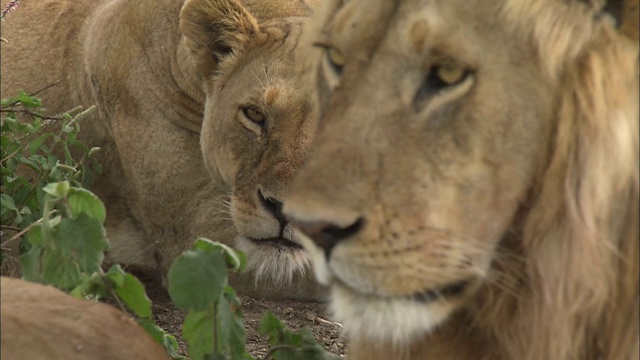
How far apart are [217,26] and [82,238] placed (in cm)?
147

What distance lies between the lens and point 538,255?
201 centimetres

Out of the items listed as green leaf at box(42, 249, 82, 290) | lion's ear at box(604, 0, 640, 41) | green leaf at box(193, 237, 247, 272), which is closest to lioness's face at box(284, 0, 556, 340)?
lion's ear at box(604, 0, 640, 41)

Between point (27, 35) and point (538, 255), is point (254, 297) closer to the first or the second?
point (27, 35)

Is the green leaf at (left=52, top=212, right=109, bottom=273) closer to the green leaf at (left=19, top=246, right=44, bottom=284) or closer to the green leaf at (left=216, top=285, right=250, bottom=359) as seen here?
the green leaf at (left=19, top=246, right=44, bottom=284)

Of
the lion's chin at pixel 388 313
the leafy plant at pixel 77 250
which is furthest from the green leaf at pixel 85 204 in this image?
the lion's chin at pixel 388 313

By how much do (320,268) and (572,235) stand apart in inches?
16.1

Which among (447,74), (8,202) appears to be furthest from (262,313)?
(447,74)

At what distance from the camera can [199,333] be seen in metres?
2.46

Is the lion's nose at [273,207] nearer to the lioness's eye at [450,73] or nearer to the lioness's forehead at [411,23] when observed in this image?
the lioness's forehead at [411,23]

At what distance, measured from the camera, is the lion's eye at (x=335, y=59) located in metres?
2.20

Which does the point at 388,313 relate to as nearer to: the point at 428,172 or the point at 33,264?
the point at 428,172

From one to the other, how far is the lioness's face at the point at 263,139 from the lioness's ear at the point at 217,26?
0.14ft

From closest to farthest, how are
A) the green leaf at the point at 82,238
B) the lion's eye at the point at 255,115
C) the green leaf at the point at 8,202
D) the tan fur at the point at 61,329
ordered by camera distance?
the tan fur at the point at 61,329, the green leaf at the point at 82,238, the green leaf at the point at 8,202, the lion's eye at the point at 255,115

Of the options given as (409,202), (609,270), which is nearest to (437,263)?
(409,202)
